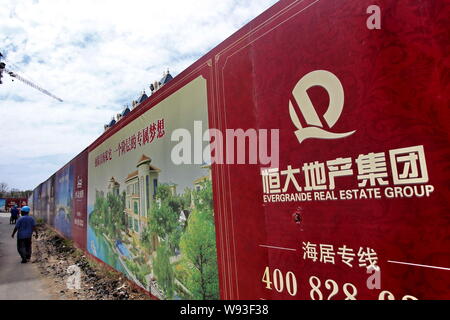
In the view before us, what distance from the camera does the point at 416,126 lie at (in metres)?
1.48

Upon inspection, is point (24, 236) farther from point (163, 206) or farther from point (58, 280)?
point (163, 206)

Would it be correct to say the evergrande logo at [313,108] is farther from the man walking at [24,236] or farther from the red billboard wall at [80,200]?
the man walking at [24,236]

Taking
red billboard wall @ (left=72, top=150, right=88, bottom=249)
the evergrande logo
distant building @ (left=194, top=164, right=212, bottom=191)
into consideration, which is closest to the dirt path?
red billboard wall @ (left=72, top=150, right=88, bottom=249)

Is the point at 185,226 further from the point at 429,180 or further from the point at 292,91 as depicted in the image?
the point at 429,180

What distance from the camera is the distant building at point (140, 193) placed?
166 inches

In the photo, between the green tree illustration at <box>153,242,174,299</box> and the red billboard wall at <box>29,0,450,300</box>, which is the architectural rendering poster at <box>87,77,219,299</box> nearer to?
the green tree illustration at <box>153,242,174,299</box>

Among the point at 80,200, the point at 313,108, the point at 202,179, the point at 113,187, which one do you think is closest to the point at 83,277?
the point at 113,187

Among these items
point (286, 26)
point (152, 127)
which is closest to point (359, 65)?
point (286, 26)

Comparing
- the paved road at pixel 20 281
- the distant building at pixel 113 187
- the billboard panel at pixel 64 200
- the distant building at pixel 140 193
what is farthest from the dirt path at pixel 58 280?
the billboard panel at pixel 64 200

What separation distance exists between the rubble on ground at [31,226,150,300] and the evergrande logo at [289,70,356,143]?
11.9 ft

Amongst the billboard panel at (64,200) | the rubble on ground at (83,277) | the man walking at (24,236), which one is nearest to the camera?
the rubble on ground at (83,277)

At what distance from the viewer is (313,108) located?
77.9 inches

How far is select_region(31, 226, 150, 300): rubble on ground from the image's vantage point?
4.93 meters
